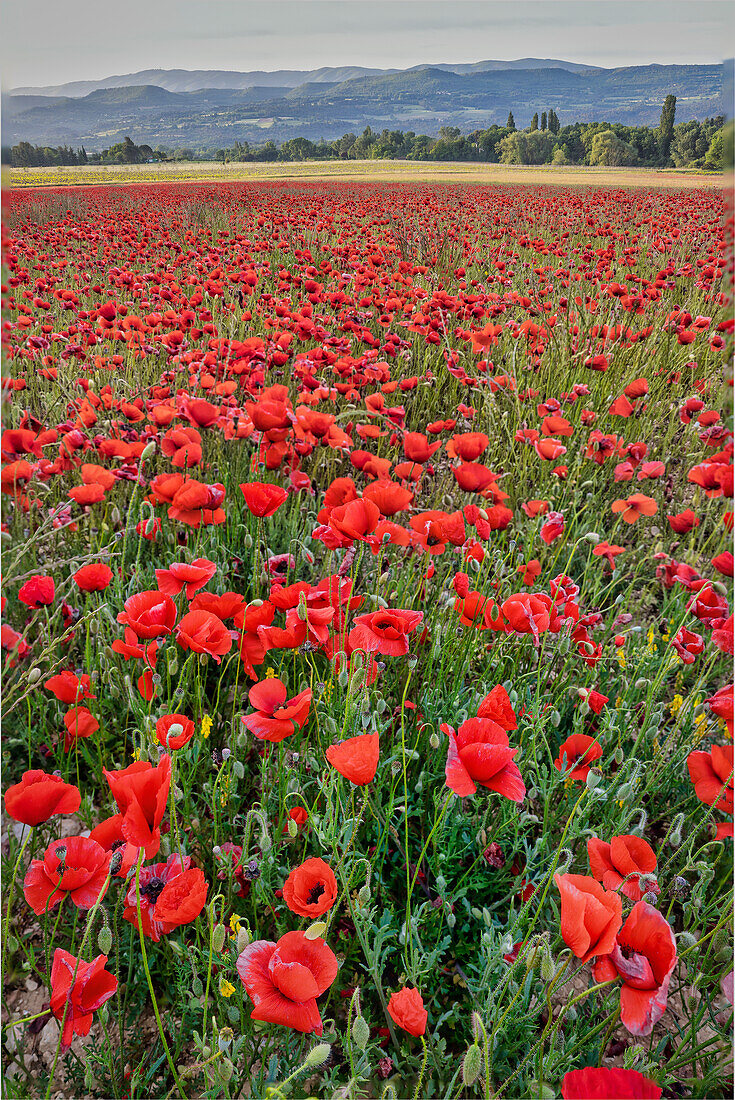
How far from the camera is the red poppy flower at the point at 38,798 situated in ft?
3.36

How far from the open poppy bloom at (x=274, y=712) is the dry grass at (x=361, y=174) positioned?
468 inches

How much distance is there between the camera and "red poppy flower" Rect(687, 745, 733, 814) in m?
1.20

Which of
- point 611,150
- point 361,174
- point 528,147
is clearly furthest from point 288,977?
point 361,174

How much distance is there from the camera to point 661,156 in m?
9.23

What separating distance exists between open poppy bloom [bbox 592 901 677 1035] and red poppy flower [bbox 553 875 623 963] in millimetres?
31

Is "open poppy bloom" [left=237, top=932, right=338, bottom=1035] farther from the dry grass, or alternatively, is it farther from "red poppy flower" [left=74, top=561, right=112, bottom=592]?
the dry grass

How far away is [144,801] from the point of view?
0.91 meters

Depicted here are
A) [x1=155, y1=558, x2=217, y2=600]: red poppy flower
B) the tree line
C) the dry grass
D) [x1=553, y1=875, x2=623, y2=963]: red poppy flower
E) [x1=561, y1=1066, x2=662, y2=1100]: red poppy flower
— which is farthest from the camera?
the dry grass

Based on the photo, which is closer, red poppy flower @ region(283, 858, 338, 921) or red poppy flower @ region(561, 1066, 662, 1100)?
red poppy flower @ region(561, 1066, 662, 1100)

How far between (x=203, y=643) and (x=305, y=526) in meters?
1.33

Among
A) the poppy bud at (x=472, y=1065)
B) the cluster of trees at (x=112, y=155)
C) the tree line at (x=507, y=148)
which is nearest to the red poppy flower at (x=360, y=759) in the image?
the poppy bud at (x=472, y=1065)

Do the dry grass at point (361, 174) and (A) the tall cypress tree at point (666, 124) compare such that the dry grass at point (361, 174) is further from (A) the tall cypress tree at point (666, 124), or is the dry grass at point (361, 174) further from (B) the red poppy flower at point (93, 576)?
(B) the red poppy flower at point (93, 576)

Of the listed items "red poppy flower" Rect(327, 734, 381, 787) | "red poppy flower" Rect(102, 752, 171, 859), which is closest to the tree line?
"red poppy flower" Rect(102, 752, 171, 859)

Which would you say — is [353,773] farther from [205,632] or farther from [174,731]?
[205,632]
